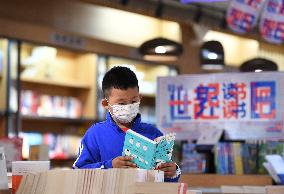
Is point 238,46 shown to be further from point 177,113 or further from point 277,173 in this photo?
point 277,173

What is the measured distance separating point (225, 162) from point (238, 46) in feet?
23.1

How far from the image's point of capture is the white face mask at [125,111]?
10.6 feet

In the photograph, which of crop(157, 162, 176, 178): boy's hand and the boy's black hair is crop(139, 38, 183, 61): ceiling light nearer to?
the boy's black hair

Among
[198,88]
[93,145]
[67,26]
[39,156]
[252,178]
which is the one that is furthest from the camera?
[67,26]

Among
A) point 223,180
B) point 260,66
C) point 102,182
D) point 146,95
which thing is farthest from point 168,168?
point 146,95

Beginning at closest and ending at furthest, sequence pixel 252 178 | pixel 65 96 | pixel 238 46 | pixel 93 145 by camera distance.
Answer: pixel 93 145
pixel 252 178
pixel 65 96
pixel 238 46

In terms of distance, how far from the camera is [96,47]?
30.2 feet

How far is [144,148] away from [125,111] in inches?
13.9

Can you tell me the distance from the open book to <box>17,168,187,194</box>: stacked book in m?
0.26

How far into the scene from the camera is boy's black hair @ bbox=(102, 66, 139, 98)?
323 cm

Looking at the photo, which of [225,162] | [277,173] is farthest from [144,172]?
[225,162]

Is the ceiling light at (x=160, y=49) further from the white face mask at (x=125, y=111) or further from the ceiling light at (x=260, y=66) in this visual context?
the white face mask at (x=125, y=111)

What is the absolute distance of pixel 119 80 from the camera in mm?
3234

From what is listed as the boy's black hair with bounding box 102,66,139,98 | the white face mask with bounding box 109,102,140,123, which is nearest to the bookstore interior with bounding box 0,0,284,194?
the white face mask with bounding box 109,102,140,123
